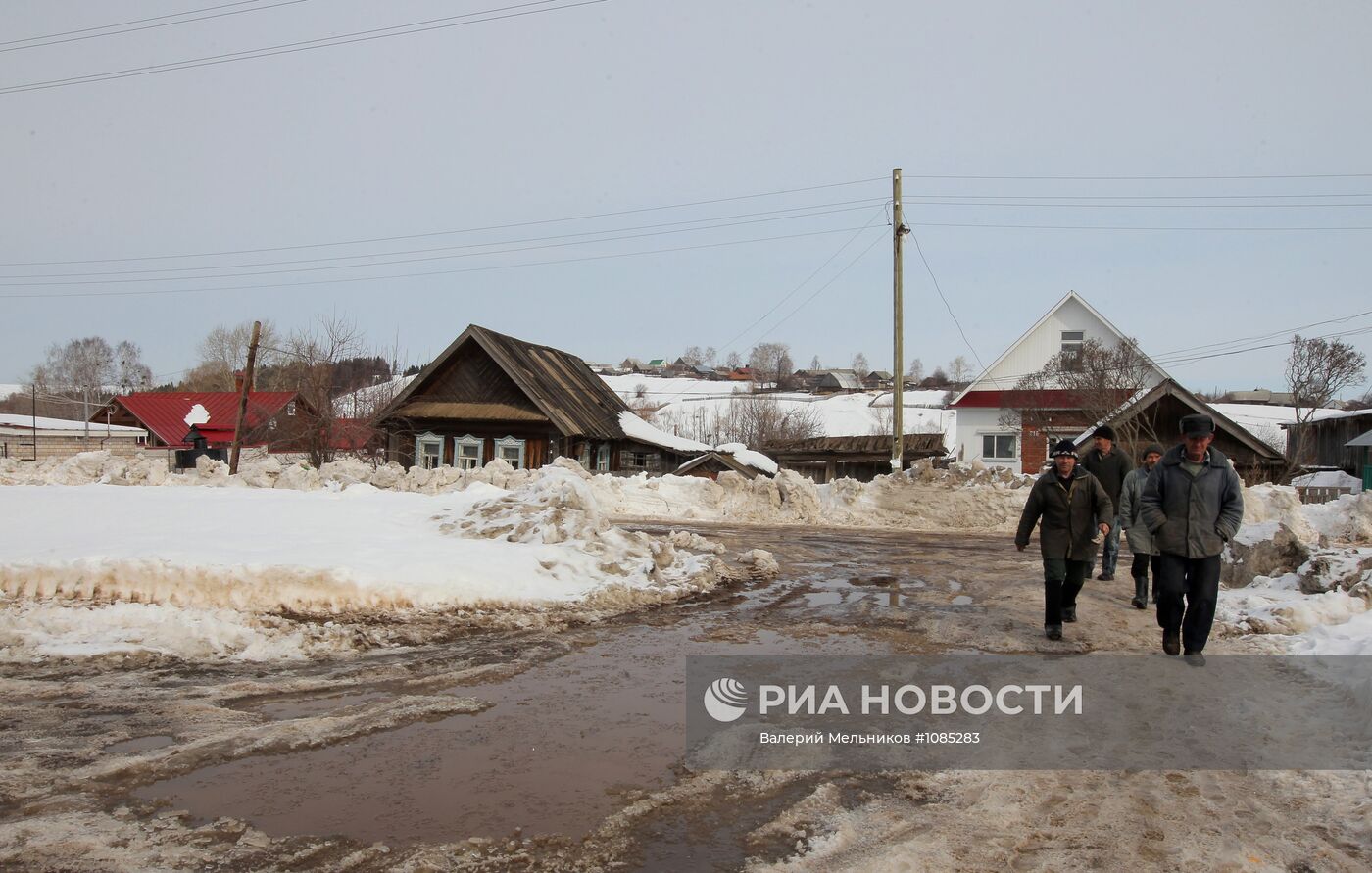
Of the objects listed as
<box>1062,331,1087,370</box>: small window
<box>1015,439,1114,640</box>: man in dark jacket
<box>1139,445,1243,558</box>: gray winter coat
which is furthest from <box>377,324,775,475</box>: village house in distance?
<box>1139,445,1243,558</box>: gray winter coat

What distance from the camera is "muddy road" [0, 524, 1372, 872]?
3895 millimetres

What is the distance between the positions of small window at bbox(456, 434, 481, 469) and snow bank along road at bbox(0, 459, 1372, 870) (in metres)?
20.7

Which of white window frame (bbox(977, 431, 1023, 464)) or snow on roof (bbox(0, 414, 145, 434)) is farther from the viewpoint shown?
snow on roof (bbox(0, 414, 145, 434))

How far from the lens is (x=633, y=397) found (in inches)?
3858

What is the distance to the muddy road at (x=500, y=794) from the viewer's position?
12.8 ft

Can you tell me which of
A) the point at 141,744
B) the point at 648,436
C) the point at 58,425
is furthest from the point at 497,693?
the point at 58,425

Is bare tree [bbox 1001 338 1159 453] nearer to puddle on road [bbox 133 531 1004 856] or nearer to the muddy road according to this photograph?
puddle on road [bbox 133 531 1004 856]

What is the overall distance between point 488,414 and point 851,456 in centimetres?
1281

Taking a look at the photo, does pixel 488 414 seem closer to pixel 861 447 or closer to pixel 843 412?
pixel 861 447

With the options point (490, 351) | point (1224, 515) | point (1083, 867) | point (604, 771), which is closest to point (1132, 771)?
point (1083, 867)

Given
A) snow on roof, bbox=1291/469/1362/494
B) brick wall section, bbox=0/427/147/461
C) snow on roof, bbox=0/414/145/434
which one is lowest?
snow on roof, bbox=1291/469/1362/494

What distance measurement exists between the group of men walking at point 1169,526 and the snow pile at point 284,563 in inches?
161

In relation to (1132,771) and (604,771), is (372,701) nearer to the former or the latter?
(604,771)

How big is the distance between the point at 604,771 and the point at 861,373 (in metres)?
142
